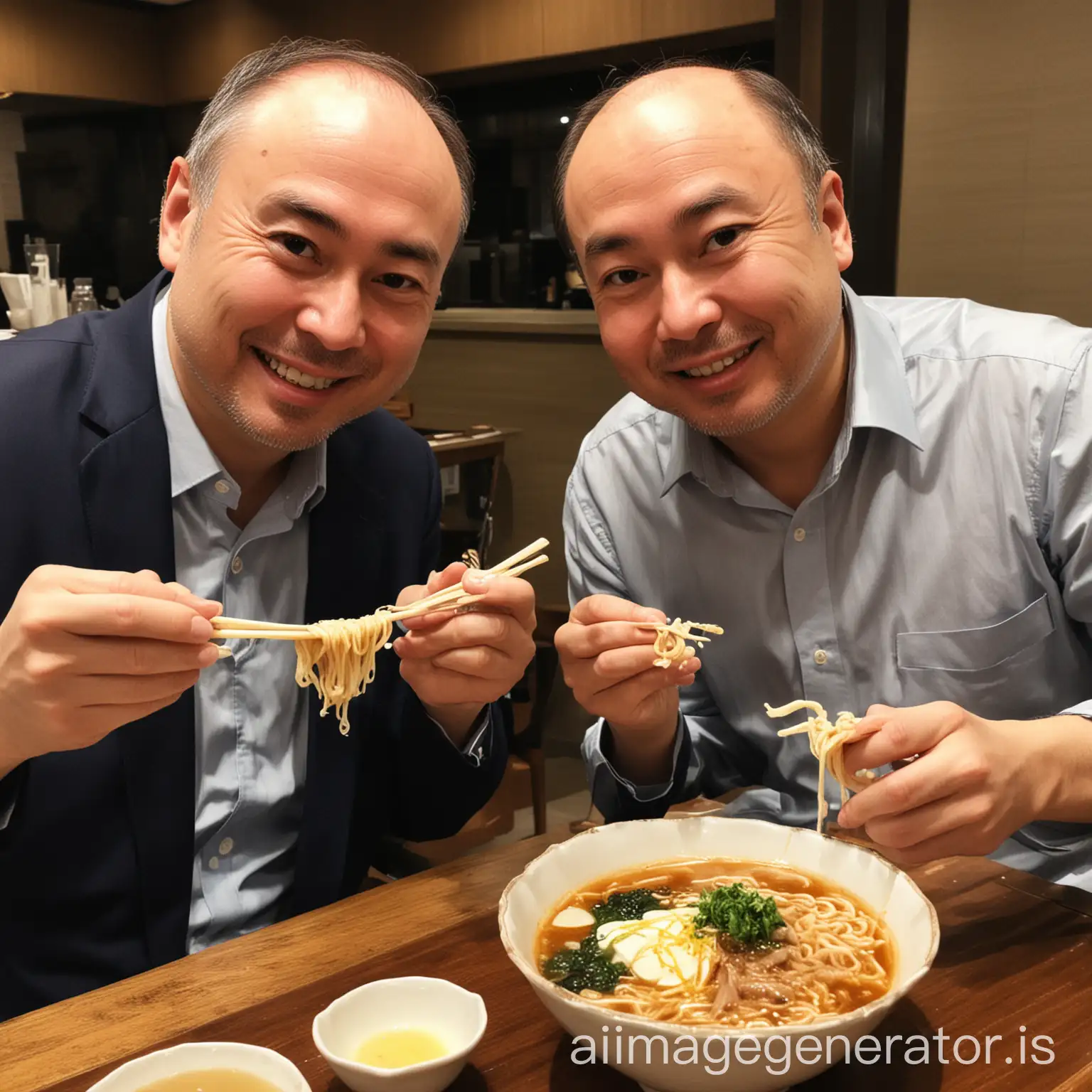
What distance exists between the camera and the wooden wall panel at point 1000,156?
396cm

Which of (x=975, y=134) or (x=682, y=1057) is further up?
(x=975, y=134)

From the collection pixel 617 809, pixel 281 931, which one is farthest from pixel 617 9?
pixel 281 931

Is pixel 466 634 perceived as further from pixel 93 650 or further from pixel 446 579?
pixel 93 650

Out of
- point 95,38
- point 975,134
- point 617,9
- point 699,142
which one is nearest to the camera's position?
point 699,142

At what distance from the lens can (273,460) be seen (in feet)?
6.84

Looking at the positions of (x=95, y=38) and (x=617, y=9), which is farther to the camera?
(x=95, y=38)

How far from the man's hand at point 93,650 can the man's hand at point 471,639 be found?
43cm

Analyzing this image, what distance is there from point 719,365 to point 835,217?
0.43 meters

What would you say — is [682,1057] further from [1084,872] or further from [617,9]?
[617,9]

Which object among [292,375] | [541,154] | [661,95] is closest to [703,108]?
[661,95]

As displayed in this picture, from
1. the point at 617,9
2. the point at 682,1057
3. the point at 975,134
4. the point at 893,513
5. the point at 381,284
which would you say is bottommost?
the point at 682,1057

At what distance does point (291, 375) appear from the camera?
1.90 meters

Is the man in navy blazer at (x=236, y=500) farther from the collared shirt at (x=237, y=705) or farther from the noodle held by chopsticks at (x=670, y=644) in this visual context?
the noodle held by chopsticks at (x=670, y=644)

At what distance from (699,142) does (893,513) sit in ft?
2.55
